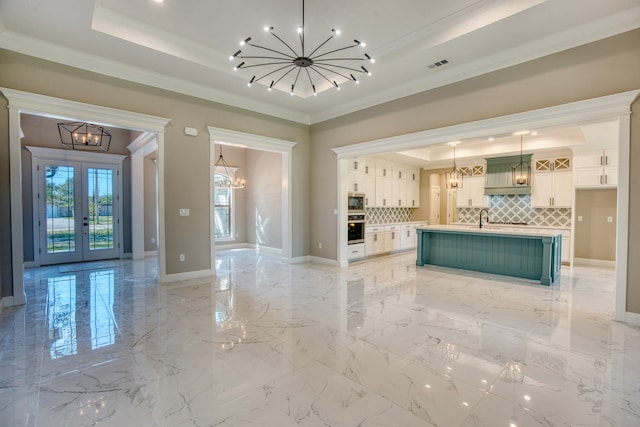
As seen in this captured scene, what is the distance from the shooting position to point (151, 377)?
235 cm

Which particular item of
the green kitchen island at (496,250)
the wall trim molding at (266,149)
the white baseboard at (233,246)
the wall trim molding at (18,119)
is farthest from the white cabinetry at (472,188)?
the wall trim molding at (18,119)

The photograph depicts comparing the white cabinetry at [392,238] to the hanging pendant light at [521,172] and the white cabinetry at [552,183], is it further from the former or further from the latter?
the white cabinetry at [552,183]

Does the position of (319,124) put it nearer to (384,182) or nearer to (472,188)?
(384,182)

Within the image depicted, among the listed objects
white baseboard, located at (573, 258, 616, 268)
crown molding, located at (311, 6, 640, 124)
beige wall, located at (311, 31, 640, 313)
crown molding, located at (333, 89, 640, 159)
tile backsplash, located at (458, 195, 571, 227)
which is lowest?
→ white baseboard, located at (573, 258, 616, 268)

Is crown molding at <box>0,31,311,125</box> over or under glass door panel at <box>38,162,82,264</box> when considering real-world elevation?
over

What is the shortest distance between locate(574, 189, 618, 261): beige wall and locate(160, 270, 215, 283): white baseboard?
8.42 m

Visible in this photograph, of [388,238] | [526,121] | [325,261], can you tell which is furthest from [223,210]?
[526,121]

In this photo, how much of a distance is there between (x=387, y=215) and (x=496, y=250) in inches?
143

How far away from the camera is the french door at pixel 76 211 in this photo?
678 cm

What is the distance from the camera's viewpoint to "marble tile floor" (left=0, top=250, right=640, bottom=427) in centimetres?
195

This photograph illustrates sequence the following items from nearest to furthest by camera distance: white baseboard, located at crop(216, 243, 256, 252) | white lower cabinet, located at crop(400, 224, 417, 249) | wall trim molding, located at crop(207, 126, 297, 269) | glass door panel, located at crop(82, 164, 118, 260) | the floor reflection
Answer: the floor reflection → wall trim molding, located at crop(207, 126, 297, 269) → glass door panel, located at crop(82, 164, 118, 260) → white lower cabinet, located at crop(400, 224, 417, 249) → white baseboard, located at crop(216, 243, 256, 252)

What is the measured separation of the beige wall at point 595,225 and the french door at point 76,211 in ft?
37.2

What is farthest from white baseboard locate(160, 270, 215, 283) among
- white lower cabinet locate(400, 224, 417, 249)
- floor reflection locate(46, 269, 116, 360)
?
white lower cabinet locate(400, 224, 417, 249)

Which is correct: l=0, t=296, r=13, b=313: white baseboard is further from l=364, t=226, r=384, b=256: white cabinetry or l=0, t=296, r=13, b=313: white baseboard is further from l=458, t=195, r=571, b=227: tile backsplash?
l=458, t=195, r=571, b=227: tile backsplash
